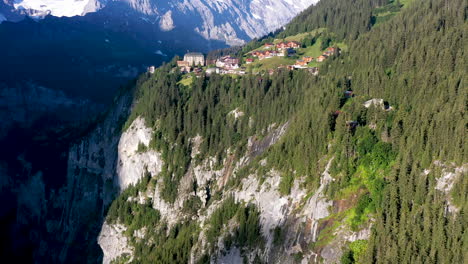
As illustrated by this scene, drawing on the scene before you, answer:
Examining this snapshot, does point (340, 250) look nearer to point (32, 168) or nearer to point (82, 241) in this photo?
point (82, 241)

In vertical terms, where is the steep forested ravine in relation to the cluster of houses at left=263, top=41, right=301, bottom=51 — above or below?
below

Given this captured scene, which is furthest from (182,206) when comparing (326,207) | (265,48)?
(265,48)

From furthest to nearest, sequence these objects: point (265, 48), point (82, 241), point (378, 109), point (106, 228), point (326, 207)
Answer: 1. point (265, 48)
2. point (82, 241)
3. point (106, 228)
4. point (378, 109)
5. point (326, 207)

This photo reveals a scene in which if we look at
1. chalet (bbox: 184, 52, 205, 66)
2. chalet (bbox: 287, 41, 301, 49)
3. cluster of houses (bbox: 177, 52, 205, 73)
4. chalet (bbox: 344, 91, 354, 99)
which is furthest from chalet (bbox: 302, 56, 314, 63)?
chalet (bbox: 344, 91, 354, 99)

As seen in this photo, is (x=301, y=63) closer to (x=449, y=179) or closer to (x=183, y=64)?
(x=183, y=64)

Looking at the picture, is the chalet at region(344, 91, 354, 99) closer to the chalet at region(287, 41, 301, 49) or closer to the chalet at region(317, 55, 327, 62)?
the chalet at region(317, 55, 327, 62)

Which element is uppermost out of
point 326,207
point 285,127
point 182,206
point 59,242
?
point 285,127

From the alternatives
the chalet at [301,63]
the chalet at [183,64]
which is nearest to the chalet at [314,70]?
the chalet at [301,63]
